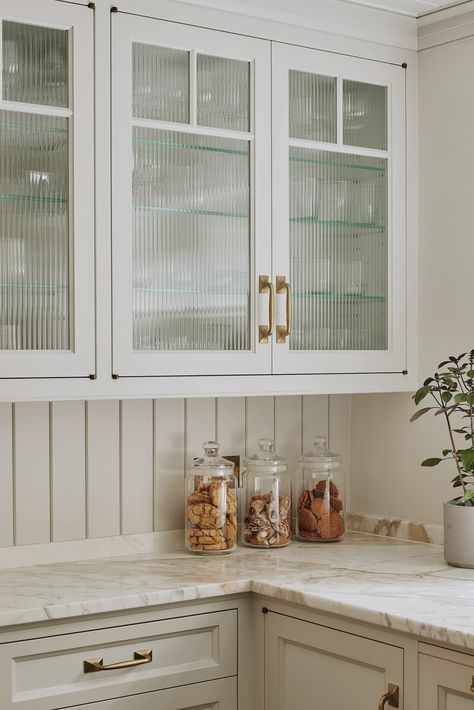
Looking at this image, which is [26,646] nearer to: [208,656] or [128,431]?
[208,656]

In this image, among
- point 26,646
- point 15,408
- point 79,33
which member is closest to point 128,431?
point 15,408

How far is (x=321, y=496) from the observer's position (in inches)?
118

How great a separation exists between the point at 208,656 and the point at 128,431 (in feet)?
2.30

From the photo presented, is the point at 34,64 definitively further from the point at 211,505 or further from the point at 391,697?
the point at 391,697

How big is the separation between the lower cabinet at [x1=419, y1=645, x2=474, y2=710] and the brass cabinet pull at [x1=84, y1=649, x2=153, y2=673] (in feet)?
2.08

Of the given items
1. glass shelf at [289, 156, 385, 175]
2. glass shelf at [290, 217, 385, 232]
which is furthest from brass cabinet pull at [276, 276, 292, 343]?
glass shelf at [289, 156, 385, 175]

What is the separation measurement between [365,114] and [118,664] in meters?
1.65

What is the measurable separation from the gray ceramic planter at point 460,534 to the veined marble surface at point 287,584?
0.04m

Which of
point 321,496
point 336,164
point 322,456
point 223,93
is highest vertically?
point 223,93

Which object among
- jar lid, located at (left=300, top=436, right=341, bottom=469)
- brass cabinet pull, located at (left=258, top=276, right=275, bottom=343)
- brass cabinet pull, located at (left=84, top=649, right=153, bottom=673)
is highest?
brass cabinet pull, located at (left=258, top=276, right=275, bottom=343)

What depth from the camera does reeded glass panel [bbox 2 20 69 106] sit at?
7.64ft

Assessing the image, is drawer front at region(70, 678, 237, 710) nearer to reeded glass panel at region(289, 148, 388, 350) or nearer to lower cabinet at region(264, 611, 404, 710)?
lower cabinet at region(264, 611, 404, 710)

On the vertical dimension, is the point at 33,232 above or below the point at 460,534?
above

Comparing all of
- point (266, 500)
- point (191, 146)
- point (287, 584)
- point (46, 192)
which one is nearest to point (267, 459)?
point (266, 500)
